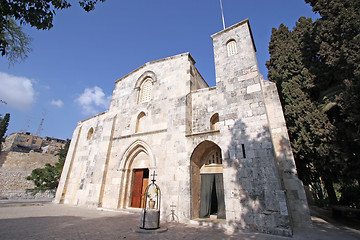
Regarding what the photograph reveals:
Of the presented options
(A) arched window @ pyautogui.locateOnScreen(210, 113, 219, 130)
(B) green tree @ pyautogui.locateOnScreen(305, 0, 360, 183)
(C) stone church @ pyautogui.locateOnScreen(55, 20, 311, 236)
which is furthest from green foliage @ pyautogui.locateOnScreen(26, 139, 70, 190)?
(B) green tree @ pyautogui.locateOnScreen(305, 0, 360, 183)

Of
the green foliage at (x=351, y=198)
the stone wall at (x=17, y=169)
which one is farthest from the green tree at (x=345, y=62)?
the stone wall at (x=17, y=169)

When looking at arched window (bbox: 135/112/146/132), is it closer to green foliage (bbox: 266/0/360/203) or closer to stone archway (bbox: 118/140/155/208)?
stone archway (bbox: 118/140/155/208)

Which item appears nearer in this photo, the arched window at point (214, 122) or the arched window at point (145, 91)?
the arched window at point (214, 122)

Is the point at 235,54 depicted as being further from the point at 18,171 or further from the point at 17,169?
the point at 17,169

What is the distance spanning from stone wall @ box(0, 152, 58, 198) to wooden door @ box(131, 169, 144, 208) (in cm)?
2376

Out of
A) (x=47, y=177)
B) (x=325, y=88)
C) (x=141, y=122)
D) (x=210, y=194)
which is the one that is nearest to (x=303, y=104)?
(x=325, y=88)

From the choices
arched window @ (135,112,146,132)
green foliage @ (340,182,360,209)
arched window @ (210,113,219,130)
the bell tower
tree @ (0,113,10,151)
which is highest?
tree @ (0,113,10,151)

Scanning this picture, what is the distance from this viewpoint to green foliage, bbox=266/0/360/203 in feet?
21.9

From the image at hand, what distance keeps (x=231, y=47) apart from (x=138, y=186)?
1000 cm

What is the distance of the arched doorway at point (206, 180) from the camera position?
8.07 meters

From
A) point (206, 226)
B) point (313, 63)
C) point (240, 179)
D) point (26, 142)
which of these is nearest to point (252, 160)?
point (240, 179)

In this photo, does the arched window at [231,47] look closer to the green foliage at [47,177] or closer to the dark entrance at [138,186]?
the dark entrance at [138,186]

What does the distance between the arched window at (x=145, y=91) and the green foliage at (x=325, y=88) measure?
8931mm

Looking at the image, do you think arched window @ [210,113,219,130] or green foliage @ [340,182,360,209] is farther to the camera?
green foliage @ [340,182,360,209]
